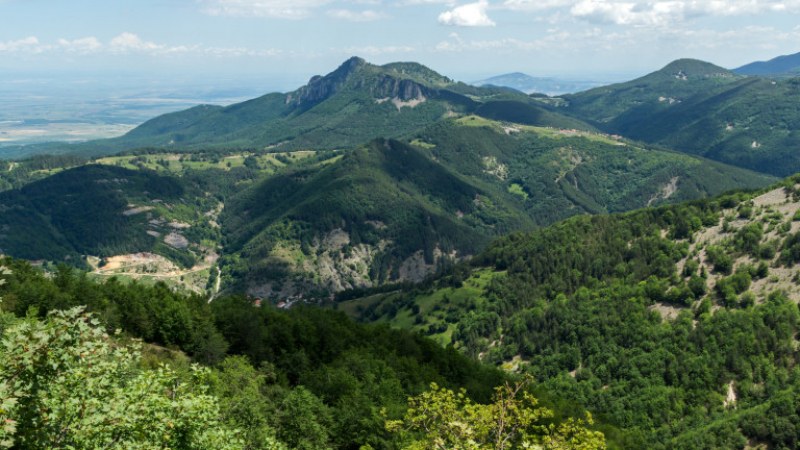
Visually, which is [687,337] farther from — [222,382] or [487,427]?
[487,427]

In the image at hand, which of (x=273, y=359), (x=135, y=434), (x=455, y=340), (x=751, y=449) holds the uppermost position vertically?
(x=135, y=434)

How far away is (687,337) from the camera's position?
151m

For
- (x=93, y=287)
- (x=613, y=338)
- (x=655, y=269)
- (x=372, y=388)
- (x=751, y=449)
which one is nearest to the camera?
(x=372, y=388)

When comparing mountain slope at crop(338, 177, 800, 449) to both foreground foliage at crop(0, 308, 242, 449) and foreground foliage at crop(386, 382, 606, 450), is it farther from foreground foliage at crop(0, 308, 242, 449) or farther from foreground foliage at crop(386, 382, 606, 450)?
foreground foliage at crop(0, 308, 242, 449)

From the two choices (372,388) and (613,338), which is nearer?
(372,388)

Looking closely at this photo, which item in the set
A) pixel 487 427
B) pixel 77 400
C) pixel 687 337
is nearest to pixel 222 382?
pixel 487 427

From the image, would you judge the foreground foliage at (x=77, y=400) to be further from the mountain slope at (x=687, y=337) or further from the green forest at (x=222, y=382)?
the mountain slope at (x=687, y=337)

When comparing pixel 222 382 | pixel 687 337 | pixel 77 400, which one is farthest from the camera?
pixel 687 337

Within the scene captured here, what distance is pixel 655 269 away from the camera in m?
186

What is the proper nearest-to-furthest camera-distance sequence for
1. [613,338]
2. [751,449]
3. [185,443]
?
[185,443]
[751,449]
[613,338]

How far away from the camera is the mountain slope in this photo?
126000 mm

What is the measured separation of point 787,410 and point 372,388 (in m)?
91.8

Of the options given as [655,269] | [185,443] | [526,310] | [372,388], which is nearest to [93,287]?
[372,388]

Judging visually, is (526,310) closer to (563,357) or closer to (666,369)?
(563,357)
